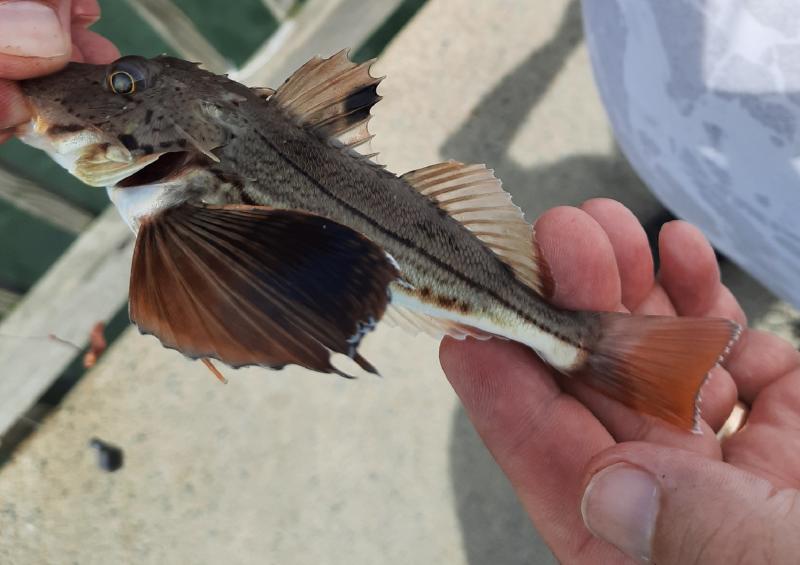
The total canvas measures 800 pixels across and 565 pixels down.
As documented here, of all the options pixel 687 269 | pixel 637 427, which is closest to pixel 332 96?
pixel 637 427

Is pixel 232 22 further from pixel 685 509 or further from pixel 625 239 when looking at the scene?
pixel 685 509

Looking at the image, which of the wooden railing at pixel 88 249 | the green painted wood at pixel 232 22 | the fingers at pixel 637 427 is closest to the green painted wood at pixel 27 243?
the wooden railing at pixel 88 249

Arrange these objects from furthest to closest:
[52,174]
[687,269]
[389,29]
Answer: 1. [52,174]
2. [389,29]
3. [687,269]

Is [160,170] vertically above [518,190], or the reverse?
[160,170]

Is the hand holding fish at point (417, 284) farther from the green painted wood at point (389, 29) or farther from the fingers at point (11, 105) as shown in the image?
the green painted wood at point (389, 29)

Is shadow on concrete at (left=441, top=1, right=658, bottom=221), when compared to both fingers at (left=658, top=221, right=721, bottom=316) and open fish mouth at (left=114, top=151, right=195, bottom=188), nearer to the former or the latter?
fingers at (left=658, top=221, right=721, bottom=316)

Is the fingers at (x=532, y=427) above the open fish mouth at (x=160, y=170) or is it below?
below

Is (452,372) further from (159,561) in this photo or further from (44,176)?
(44,176)
